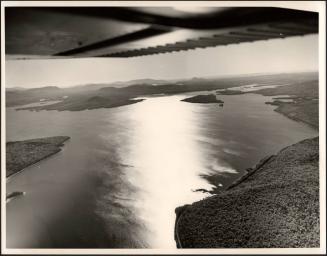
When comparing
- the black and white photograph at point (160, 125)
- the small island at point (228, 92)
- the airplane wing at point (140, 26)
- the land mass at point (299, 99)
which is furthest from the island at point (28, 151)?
the land mass at point (299, 99)

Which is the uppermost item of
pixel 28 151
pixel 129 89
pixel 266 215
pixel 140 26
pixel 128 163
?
pixel 140 26

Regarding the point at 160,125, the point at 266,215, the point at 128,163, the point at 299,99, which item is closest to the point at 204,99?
the point at 160,125

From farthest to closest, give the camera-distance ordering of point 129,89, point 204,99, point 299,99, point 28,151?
point 204,99 → point 129,89 → point 299,99 → point 28,151

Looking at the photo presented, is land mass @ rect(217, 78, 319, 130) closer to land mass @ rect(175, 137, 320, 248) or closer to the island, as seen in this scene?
land mass @ rect(175, 137, 320, 248)

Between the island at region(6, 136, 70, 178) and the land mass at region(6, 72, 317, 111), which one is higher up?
the land mass at region(6, 72, 317, 111)

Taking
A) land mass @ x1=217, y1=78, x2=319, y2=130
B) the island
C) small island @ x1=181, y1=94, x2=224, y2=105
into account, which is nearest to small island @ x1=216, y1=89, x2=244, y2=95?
land mass @ x1=217, y1=78, x2=319, y2=130

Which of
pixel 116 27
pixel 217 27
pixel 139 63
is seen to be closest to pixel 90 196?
pixel 139 63

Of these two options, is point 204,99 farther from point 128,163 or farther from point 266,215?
point 266,215
